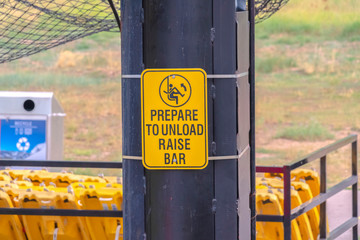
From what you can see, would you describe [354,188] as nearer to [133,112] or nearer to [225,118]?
[225,118]

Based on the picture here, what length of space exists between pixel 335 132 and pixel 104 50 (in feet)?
29.1

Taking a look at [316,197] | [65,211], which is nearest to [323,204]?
[316,197]

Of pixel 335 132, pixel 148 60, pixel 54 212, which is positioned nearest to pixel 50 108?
pixel 54 212

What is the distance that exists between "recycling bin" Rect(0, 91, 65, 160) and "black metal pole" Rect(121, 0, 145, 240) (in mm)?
6132

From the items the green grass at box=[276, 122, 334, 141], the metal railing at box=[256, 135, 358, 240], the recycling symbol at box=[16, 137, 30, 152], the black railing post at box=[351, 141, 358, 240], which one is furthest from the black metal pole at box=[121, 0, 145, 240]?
the green grass at box=[276, 122, 334, 141]

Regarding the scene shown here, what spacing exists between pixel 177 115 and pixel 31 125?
649 cm

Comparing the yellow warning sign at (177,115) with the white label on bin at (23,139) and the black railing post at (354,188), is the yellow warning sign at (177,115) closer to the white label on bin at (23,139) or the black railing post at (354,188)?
the black railing post at (354,188)

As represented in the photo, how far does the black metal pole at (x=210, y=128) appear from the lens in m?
2.92

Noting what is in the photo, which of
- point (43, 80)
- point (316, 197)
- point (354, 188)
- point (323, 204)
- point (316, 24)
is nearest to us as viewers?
point (316, 197)

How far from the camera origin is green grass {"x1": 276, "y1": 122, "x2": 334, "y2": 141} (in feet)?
66.8

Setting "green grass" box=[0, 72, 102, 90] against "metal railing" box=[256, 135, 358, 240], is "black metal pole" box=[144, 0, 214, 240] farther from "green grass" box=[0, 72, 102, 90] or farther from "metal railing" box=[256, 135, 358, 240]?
"green grass" box=[0, 72, 102, 90]

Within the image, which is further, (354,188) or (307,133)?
(307,133)

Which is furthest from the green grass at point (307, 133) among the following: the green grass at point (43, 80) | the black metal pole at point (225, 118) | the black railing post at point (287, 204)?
the black metal pole at point (225, 118)

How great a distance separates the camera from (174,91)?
2904 millimetres
